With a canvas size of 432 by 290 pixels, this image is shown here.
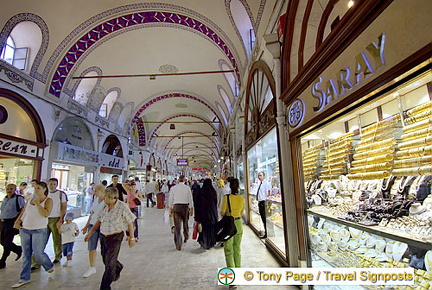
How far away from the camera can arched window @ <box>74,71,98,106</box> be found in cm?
953

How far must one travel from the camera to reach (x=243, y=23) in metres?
6.41

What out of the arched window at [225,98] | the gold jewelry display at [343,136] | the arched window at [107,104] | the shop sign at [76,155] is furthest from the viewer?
the arched window at [107,104]

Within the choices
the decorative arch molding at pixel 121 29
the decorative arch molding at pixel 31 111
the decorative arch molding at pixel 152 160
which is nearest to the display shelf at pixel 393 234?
the decorative arch molding at pixel 121 29

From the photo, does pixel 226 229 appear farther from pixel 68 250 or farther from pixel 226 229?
pixel 68 250

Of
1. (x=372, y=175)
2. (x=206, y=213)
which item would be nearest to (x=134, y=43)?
(x=206, y=213)

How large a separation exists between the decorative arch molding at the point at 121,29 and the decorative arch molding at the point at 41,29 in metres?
0.34

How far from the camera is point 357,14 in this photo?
1807 millimetres

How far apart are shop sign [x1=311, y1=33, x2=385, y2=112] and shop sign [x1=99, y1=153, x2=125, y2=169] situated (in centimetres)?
1067

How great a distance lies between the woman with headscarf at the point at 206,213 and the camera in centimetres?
432

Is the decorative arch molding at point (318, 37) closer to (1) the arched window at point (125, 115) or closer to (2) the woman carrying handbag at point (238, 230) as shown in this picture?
(2) the woman carrying handbag at point (238, 230)

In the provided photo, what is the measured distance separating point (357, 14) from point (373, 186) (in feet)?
5.68

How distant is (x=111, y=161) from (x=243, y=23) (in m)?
9.29

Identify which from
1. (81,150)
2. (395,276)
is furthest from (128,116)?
(395,276)

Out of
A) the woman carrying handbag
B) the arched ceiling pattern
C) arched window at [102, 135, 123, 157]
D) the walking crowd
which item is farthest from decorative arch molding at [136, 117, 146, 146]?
the woman carrying handbag
